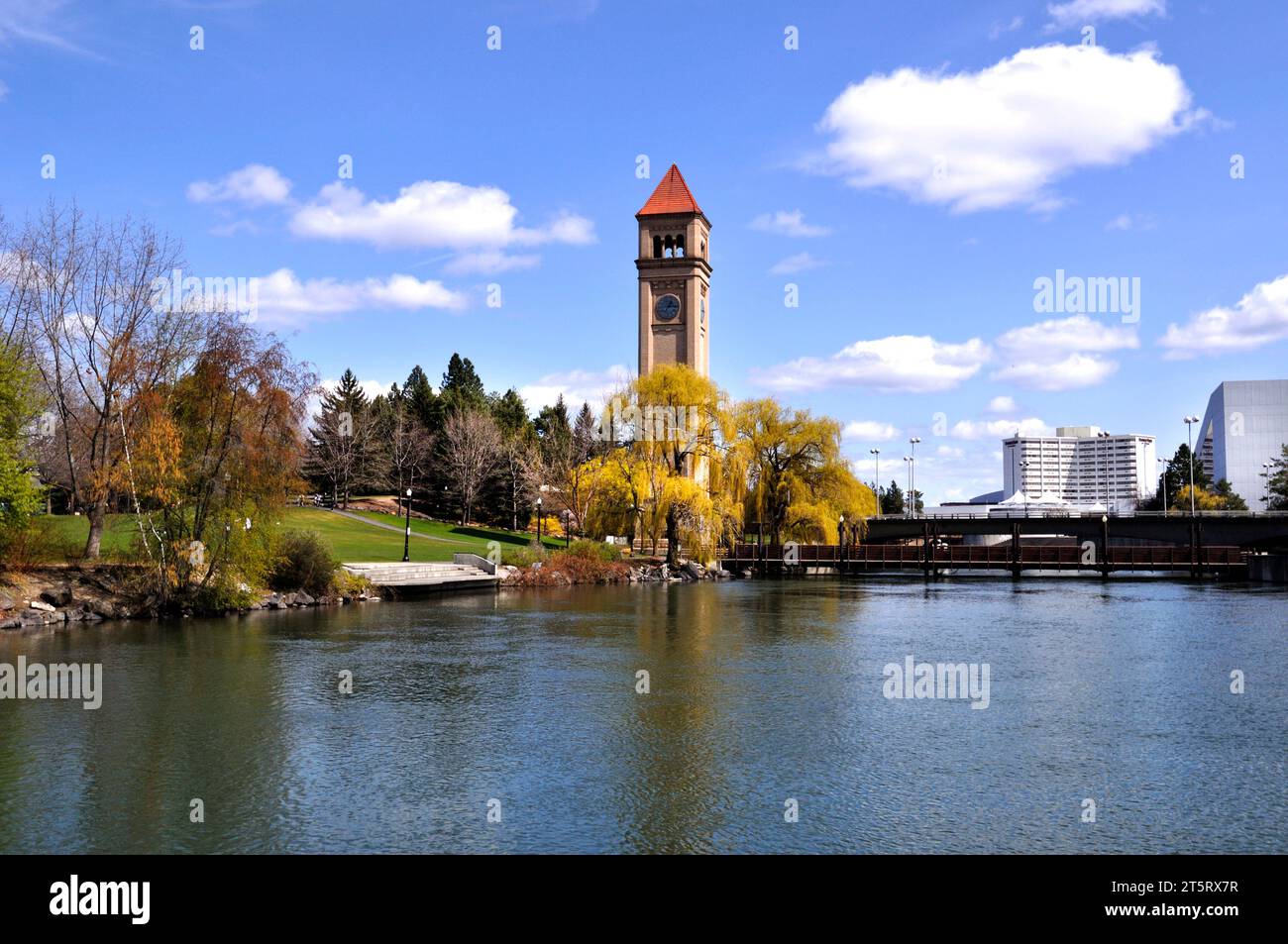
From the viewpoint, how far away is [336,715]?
61.6 ft

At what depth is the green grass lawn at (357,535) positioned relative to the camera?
136 feet

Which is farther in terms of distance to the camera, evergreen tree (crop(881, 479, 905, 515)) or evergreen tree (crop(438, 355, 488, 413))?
evergreen tree (crop(881, 479, 905, 515))

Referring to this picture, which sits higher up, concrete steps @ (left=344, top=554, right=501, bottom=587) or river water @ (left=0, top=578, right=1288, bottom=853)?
concrete steps @ (left=344, top=554, right=501, bottom=587)

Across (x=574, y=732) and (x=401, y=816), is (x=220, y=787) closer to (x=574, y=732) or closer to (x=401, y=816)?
(x=401, y=816)

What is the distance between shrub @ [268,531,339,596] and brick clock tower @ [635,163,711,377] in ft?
176

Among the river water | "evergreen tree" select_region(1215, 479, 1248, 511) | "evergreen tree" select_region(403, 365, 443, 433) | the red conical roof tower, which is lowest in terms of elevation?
the river water

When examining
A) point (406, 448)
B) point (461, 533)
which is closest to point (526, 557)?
point (461, 533)

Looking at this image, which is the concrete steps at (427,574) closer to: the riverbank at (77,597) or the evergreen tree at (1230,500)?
the riverbank at (77,597)

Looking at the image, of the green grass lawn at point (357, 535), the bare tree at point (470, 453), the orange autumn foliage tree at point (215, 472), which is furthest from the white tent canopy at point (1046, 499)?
the orange autumn foliage tree at point (215, 472)

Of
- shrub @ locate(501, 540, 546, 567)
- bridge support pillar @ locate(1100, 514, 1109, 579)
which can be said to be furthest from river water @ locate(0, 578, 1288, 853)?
bridge support pillar @ locate(1100, 514, 1109, 579)

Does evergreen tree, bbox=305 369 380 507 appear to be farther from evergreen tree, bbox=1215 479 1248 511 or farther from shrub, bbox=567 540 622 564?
evergreen tree, bbox=1215 479 1248 511

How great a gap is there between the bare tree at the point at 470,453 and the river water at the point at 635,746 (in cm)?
6126

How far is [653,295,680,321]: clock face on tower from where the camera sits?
9544 centimetres

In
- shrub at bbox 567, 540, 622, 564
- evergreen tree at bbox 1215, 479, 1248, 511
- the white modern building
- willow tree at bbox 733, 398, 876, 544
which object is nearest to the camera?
shrub at bbox 567, 540, 622, 564
